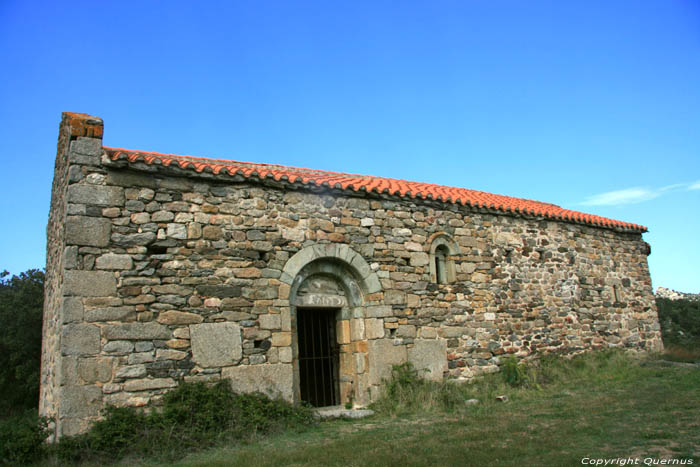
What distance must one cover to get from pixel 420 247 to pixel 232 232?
3.56m

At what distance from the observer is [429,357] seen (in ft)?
31.0

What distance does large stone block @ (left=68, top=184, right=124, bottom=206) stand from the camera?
707cm

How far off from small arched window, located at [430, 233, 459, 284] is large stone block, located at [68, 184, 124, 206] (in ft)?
18.1

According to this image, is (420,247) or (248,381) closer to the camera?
(248,381)

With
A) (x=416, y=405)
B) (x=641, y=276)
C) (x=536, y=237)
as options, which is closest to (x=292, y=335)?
(x=416, y=405)

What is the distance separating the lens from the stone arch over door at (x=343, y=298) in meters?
8.79

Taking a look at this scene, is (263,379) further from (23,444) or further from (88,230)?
(88,230)

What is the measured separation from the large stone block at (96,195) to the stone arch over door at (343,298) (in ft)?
9.40

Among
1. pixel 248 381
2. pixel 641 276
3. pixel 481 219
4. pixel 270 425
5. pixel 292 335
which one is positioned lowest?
pixel 270 425

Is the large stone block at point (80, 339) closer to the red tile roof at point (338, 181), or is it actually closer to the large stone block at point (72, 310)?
the large stone block at point (72, 310)

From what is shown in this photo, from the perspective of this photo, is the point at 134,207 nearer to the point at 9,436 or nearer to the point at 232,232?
the point at 232,232

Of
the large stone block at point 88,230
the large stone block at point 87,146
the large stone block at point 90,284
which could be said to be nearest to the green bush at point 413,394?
the large stone block at point 90,284

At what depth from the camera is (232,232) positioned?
8.02 metres

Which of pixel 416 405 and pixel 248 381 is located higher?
pixel 248 381
